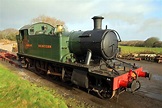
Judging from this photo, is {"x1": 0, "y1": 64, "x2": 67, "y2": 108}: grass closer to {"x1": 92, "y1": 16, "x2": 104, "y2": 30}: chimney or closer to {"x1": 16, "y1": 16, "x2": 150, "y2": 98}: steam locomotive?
{"x1": 16, "y1": 16, "x2": 150, "y2": 98}: steam locomotive

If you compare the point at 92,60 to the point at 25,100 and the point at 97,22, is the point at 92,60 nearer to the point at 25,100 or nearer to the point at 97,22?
the point at 97,22

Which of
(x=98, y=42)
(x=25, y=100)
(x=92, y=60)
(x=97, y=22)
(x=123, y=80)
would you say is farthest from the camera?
(x=92, y=60)

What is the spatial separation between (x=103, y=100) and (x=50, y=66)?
3.93 m

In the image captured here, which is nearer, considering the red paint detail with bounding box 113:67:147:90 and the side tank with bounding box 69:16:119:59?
the red paint detail with bounding box 113:67:147:90

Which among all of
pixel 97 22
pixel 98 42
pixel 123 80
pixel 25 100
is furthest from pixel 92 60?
pixel 25 100

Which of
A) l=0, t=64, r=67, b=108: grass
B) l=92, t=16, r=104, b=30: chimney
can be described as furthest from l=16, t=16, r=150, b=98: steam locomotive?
l=0, t=64, r=67, b=108: grass

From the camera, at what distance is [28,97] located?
492cm

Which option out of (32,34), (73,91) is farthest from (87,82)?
(32,34)

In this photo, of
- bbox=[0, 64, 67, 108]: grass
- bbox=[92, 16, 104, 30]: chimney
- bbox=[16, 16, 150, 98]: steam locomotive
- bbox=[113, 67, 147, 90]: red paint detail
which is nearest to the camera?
bbox=[0, 64, 67, 108]: grass

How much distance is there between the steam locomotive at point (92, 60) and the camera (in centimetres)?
575

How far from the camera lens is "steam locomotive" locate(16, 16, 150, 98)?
5754 millimetres

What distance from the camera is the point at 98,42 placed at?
20.5 feet

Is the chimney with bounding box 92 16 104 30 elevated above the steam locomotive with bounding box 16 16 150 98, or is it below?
above

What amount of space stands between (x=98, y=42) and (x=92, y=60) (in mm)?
1179
